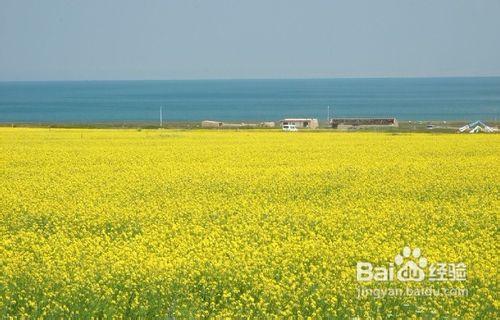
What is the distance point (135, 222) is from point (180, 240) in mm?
1971

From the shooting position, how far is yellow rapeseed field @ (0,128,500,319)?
10438 mm

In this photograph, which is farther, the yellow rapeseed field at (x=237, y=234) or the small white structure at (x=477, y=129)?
the small white structure at (x=477, y=129)

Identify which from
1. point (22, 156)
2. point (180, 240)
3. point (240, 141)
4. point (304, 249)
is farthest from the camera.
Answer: point (240, 141)

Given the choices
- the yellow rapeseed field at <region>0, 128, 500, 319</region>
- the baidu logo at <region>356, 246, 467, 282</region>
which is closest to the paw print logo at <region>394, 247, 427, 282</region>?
the baidu logo at <region>356, 246, 467, 282</region>

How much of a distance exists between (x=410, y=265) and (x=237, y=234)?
3.43m

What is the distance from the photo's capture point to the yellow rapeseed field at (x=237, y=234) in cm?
1044

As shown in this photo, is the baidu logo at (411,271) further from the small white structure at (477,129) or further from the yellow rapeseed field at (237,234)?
the small white structure at (477,129)

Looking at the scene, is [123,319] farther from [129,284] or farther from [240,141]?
A: [240,141]

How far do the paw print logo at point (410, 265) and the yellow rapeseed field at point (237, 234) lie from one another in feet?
0.63

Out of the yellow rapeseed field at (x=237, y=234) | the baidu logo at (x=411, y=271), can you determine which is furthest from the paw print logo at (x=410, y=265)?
the yellow rapeseed field at (x=237, y=234)

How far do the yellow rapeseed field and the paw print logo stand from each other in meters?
0.19

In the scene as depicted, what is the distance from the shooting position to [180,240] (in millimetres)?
13555

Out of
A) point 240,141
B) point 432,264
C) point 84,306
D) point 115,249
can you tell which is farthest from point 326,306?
point 240,141

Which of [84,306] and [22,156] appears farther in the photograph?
[22,156]
